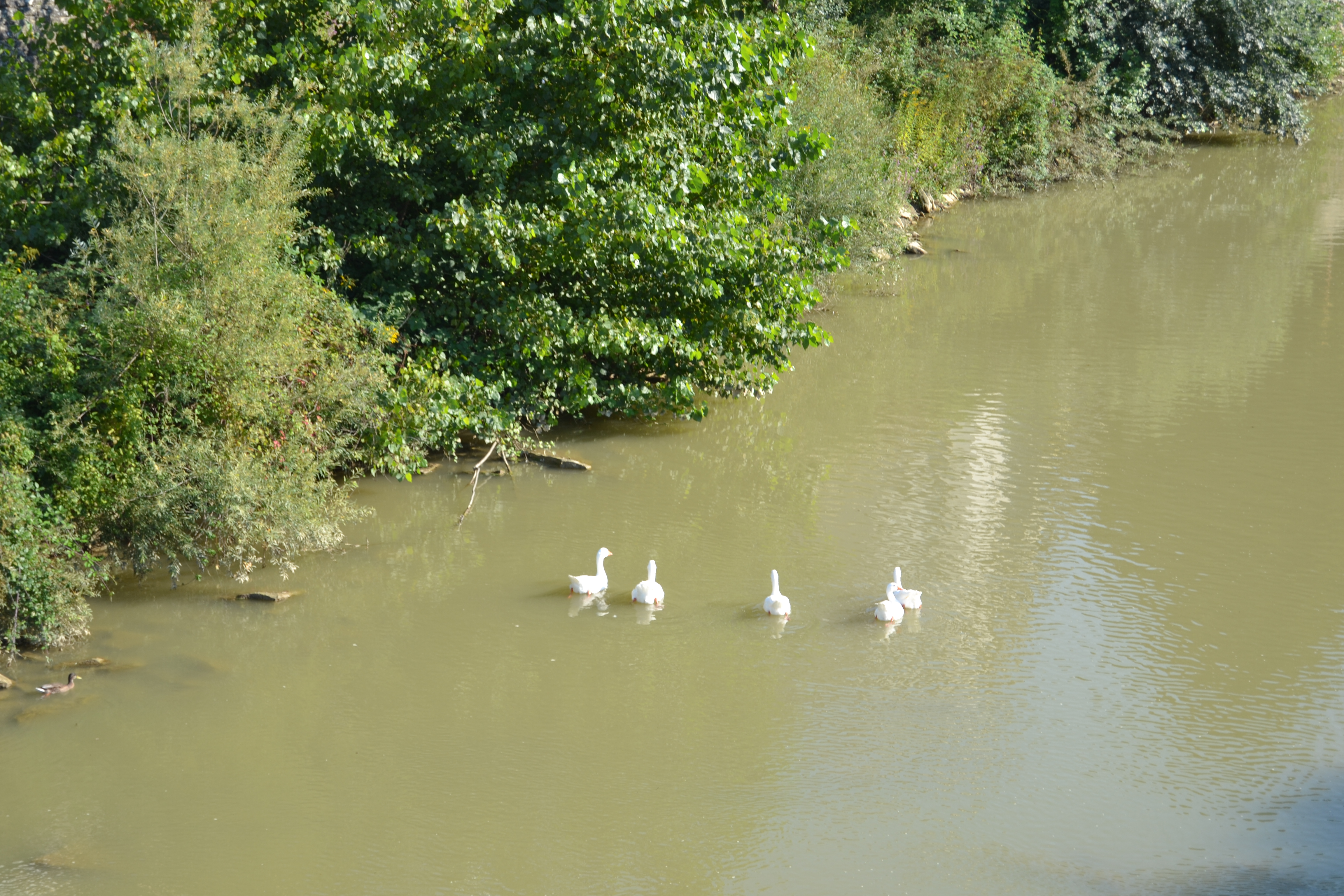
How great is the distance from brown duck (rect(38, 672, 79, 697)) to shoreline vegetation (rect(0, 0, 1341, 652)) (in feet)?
1.43

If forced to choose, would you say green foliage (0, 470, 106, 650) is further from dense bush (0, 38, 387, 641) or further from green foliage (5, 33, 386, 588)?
green foliage (5, 33, 386, 588)

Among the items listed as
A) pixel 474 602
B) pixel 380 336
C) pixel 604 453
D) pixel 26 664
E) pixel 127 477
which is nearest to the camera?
pixel 26 664

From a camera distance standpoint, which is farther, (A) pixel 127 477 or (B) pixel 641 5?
(B) pixel 641 5

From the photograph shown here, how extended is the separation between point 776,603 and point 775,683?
803 mm

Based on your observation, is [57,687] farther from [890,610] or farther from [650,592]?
[890,610]

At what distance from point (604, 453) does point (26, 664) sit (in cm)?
547

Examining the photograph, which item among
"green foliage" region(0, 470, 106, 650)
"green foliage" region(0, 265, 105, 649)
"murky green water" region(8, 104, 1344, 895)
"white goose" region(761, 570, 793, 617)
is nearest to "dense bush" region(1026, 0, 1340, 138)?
"murky green water" region(8, 104, 1344, 895)

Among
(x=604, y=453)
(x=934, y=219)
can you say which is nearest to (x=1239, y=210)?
(x=934, y=219)

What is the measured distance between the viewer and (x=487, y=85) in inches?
437

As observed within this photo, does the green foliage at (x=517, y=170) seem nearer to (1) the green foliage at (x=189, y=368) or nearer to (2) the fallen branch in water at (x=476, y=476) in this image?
(2) the fallen branch in water at (x=476, y=476)

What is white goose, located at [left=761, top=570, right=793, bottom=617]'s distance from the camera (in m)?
8.90

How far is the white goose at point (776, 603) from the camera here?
8898 mm

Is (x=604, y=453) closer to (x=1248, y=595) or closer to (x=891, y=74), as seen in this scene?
(x=1248, y=595)

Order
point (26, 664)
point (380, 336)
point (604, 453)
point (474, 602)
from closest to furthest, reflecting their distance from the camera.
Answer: point (26, 664)
point (474, 602)
point (380, 336)
point (604, 453)
